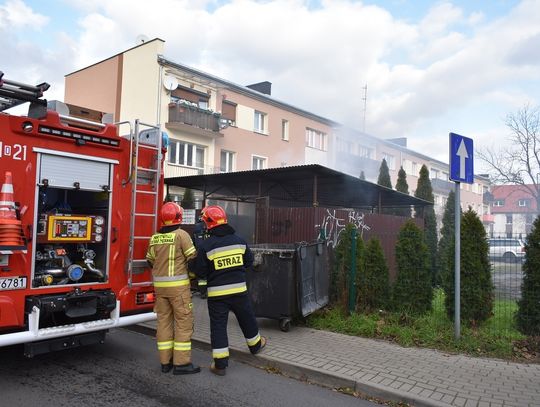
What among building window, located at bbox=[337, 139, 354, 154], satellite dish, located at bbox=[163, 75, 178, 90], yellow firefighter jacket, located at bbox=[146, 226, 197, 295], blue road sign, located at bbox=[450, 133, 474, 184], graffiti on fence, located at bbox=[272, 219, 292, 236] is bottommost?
yellow firefighter jacket, located at bbox=[146, 226, 197, 295]

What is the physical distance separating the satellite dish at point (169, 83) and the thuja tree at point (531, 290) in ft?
58.5

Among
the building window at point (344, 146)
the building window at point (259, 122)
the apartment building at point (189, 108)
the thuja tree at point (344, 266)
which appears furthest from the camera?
the building window at point (344, 146)

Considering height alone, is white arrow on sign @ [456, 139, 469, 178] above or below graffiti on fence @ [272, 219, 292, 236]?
above

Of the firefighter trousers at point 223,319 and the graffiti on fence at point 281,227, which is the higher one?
the graffiti on fence at point 281,227

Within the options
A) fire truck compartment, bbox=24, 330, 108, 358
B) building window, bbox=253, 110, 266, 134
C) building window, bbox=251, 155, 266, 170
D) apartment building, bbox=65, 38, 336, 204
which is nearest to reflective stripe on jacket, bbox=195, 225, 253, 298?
fire truck compartment, bbox=24, 330, 108, 358

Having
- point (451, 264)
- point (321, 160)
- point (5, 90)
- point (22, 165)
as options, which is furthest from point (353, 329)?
point (321, 160)

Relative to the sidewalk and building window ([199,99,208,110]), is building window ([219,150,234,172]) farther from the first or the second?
the sidewalk

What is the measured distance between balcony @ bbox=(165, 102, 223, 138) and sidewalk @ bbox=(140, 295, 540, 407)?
52.9 feet

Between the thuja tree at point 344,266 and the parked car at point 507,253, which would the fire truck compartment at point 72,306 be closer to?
the thuja tree at point 344,266

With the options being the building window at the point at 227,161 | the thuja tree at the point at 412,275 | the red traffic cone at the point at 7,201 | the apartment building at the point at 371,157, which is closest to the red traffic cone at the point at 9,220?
the red traffic cone at the point at 7,201

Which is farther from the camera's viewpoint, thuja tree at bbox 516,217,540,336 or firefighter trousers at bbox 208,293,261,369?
thuja tree at bbox 516,217,540,336

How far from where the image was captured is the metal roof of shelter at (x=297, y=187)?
11297 millimetres

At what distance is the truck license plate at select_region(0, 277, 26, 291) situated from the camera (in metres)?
4.38

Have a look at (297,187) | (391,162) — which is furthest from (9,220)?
(391,162)
